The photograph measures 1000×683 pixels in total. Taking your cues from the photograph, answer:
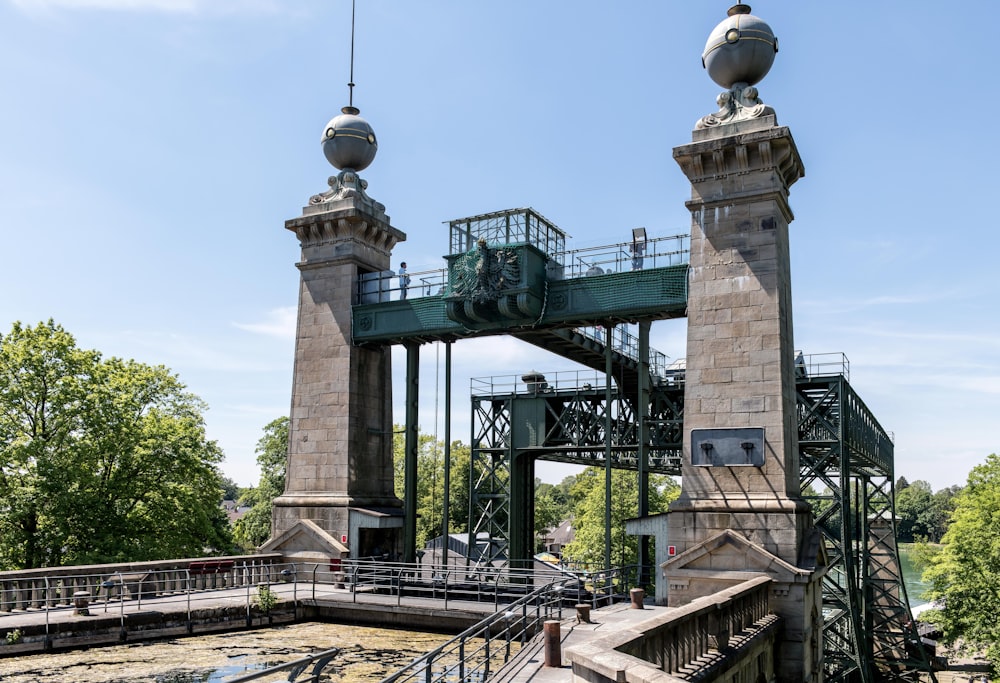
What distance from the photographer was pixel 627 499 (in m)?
51.2

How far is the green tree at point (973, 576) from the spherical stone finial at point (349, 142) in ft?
94.0

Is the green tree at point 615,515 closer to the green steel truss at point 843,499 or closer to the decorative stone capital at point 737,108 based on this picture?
the green steel truss at point 843,499

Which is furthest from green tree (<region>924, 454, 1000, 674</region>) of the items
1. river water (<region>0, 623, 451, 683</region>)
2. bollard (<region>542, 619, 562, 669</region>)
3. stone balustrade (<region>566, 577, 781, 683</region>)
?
bollard (<region>542, 619, 562, 669</region>)

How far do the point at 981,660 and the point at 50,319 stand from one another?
162 feet

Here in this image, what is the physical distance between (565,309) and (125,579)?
43.6ft

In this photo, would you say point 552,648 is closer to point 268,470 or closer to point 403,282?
point 403,282

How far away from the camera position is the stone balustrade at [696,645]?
8.17 metres

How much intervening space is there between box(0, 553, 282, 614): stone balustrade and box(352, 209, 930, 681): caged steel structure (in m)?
5.23

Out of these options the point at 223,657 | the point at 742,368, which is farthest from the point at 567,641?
the point at 742,368

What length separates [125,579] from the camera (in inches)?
826

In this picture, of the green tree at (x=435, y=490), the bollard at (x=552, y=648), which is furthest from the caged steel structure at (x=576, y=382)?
the green tree at (x=435, y=490)

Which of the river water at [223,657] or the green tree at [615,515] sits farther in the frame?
the green tree at [615,515]

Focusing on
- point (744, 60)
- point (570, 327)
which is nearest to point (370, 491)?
point (570, 327)

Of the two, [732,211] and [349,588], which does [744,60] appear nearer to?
[732,211]
